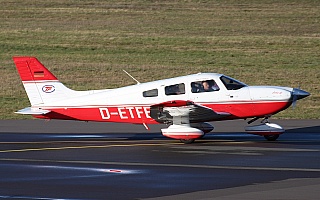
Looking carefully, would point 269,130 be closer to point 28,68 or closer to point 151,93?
point 151,93

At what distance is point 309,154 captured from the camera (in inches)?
805

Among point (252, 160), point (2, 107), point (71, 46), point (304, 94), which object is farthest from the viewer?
point (71, 46)

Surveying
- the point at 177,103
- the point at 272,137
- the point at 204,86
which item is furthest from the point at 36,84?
the point at 272,137

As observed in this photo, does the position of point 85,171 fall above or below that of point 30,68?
below

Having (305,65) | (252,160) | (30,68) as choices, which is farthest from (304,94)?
(305,65)

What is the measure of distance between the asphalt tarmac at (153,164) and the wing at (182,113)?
0.64 m

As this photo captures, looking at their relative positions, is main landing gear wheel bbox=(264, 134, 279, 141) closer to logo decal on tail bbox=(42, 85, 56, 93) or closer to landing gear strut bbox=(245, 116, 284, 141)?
landing gear strut bbox=(245, 116, 284, 141)

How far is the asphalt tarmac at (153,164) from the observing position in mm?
15242

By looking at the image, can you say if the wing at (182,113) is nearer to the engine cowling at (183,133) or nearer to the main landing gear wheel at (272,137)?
the engine cowling at (183,133)

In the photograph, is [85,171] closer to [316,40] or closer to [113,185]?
[113,185]

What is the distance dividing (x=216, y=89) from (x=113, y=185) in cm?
811

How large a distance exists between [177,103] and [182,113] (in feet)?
1.65

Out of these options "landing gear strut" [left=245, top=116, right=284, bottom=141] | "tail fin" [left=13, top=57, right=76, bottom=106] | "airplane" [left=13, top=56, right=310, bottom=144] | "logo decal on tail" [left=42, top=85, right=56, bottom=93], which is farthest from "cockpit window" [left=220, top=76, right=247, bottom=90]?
"logo decal on tail" [left=42, top=85, right=56, bottom=93]

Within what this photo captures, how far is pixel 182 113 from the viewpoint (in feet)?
76.5
